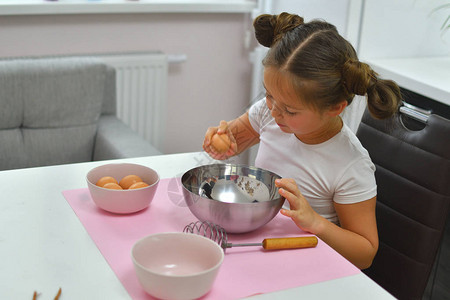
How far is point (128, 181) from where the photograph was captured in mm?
1219

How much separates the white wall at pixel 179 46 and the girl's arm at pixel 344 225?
1.67 meters

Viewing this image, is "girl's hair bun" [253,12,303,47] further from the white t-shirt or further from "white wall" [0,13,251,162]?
"white wall" [0,13,251,162]

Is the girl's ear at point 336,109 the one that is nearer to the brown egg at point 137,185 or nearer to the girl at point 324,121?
the girl at point 324,121

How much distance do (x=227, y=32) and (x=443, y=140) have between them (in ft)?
5.70

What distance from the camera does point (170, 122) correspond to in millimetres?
2877

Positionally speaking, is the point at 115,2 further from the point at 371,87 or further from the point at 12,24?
the point at 371,87

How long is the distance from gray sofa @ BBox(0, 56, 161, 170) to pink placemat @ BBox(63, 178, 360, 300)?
774mm

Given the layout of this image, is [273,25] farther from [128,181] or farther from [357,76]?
[128,181]

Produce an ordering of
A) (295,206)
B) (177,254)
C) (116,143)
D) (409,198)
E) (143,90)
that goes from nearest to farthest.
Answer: (177,254)
(295,206)
(409,198)
(116,143)
(143,90)

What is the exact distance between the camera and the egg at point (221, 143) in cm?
135

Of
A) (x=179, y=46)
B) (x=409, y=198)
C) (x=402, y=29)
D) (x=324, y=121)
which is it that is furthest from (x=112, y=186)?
(x=179, y=46)

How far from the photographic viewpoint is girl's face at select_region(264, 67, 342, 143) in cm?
120

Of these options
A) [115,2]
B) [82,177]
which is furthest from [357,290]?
[115,2]

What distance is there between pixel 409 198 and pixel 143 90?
5.33ft
